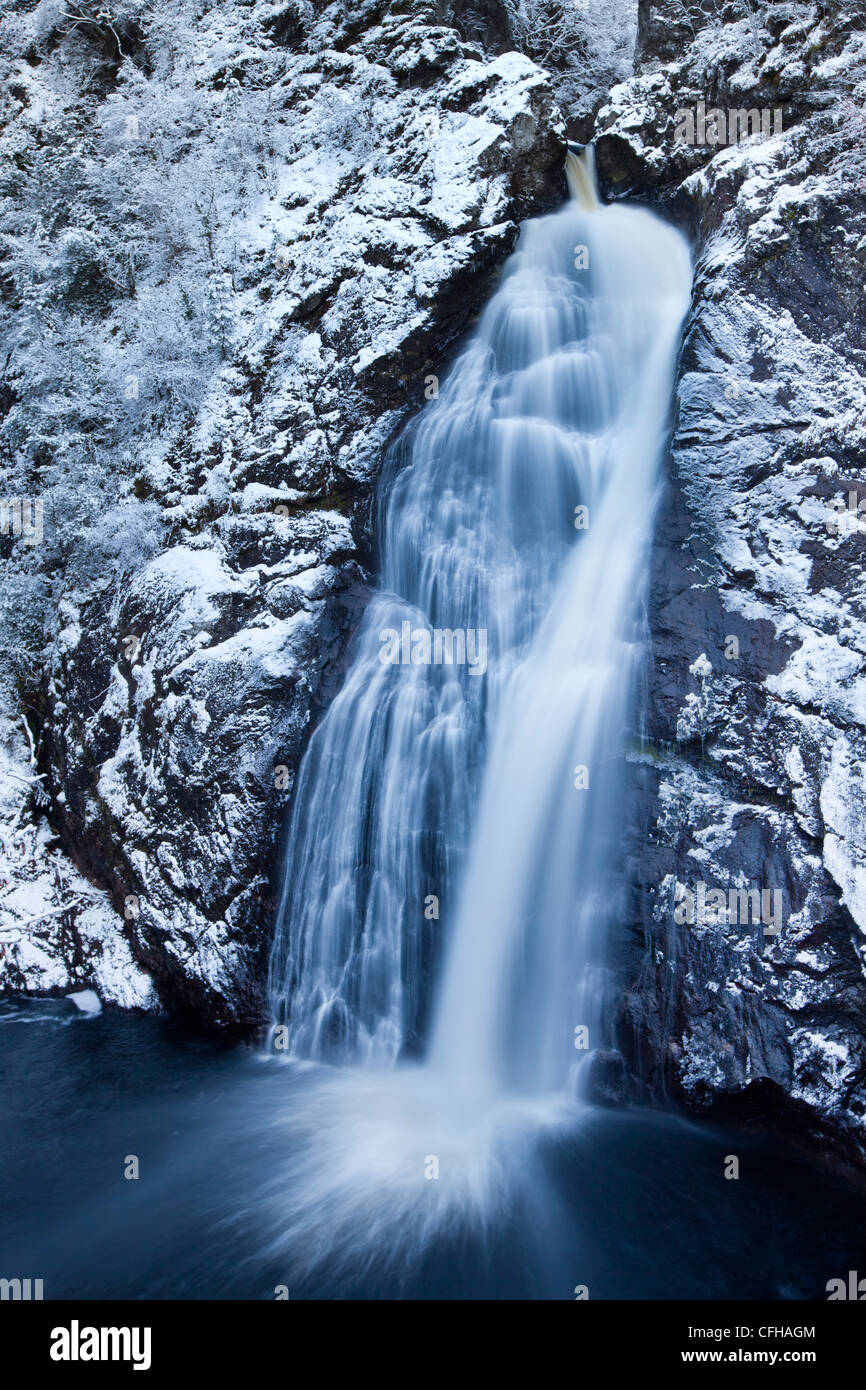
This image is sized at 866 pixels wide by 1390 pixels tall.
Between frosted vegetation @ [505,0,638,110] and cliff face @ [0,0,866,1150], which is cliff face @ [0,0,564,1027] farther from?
frosted vegetation @ [505,0,638,110]

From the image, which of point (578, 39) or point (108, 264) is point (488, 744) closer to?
point (108, 264)

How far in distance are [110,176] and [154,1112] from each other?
551 inches

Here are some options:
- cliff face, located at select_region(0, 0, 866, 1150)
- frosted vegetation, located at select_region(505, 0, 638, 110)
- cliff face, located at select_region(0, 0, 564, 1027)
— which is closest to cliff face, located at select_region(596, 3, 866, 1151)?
cliff face, located at select_region(0, 0, 866, 1150)

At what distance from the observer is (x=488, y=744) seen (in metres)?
8.65

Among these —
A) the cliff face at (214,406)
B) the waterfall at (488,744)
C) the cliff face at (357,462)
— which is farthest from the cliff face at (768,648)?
the cliff face at (214,406)

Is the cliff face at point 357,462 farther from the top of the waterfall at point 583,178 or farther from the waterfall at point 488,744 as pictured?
the waterfall at point 488,744

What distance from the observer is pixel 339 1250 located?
6145mm

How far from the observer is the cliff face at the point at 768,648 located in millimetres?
6871

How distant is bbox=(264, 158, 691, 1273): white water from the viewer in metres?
7.62

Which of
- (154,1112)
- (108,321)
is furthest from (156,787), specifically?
(108,321)

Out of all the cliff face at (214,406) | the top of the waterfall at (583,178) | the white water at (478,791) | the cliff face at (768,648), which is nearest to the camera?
the cliff face at (768,648)

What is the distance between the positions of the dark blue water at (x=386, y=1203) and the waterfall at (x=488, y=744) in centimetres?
106
